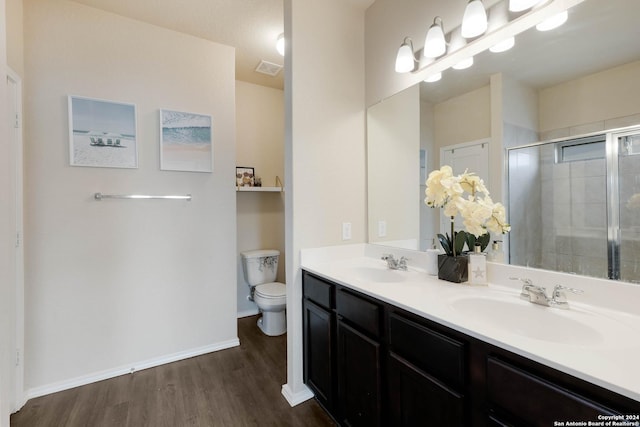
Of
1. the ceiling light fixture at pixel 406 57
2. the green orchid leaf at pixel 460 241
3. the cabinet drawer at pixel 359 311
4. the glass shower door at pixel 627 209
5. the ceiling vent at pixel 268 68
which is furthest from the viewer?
the ceiling vent at pixel 268 68

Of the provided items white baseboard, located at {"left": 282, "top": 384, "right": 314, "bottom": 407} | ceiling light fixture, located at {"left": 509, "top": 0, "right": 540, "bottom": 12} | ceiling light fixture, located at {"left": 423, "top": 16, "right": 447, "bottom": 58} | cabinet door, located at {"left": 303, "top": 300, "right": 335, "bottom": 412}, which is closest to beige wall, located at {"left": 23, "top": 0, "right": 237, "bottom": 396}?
white baseboard, located at {"left": 282, "top": 384, "right": 314, "bottom": 407}

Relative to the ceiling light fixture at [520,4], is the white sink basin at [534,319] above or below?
below

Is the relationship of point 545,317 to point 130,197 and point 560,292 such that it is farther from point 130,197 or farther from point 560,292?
point 130,197

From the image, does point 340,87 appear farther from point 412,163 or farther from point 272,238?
point 272,238

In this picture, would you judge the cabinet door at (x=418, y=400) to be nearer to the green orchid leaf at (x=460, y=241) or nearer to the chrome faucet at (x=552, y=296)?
the chrome faucet at (x=552, y=296)

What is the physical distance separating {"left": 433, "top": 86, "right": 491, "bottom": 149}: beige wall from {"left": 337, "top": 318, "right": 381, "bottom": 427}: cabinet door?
1.19 metres

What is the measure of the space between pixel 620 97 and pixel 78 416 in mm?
3117

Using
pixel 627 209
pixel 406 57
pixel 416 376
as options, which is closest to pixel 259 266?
pixel 416 376

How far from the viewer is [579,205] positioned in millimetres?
1104

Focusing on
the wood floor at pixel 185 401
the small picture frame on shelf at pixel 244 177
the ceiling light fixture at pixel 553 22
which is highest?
the ceiling light fixture at pixel 553 22

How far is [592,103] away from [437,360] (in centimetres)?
115

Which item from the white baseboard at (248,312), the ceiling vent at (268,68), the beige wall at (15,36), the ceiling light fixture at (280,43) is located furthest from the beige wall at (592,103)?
the white baseboard at (248,312)

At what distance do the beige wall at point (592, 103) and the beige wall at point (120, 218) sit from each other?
2242mm

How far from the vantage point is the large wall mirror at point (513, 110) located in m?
1.03
